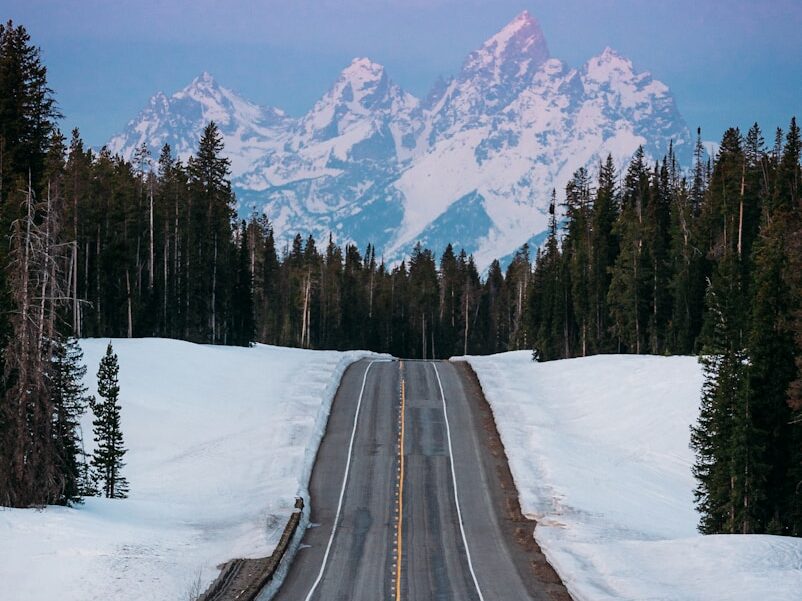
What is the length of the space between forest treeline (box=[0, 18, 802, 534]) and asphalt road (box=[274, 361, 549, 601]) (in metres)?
9.50

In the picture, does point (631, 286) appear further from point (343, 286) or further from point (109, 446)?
point (343, 286)

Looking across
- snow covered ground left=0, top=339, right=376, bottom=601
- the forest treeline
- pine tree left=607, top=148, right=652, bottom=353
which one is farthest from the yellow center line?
pine tree left=607, top=148, right=652, bottom=353

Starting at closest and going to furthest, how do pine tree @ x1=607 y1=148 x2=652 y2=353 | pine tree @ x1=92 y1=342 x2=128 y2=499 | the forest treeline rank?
the forest treeline, pine tree @ x1=92 y1=342 x2=128 y2=499, pine tree @ x1=607 y1=148 x2=652 y2=353

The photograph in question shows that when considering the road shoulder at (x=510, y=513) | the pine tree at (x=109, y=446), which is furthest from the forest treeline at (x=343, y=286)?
the road shoulder at (x=510, y=513)

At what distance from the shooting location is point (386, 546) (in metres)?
36.3

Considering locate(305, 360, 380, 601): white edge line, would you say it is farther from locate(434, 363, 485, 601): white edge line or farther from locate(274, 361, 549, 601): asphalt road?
locate(434, 363, 485, 601): white edge line

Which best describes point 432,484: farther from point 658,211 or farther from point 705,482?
point 658,211

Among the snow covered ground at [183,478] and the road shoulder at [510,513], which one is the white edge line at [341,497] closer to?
the snow covered ground at [183,478]

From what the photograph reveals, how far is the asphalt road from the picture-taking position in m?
31.8

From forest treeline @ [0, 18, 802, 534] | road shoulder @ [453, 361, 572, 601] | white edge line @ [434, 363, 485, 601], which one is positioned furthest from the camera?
forest treeline @ [0, 18, 802, 534]

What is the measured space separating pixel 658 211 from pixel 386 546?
200ft

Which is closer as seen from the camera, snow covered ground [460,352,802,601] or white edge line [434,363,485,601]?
snow covered ground [460,352,802,601]

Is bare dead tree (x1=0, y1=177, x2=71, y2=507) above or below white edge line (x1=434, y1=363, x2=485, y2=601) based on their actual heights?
above

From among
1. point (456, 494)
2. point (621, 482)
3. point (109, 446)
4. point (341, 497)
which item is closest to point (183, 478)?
point (109, 446)
